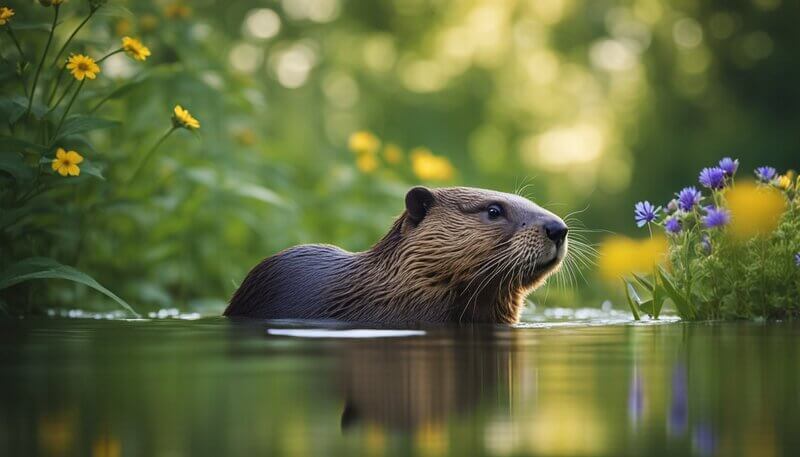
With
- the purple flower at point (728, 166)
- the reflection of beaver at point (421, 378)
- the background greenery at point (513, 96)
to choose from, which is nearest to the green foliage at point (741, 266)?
the purple flower at point (728, 166)

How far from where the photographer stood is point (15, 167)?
5387 millimetres

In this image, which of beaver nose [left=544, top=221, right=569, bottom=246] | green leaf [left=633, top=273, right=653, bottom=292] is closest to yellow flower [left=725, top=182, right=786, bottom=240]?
green leaf [left=633, top=273, right=653, bottom=292]

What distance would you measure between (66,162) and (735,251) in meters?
3.25

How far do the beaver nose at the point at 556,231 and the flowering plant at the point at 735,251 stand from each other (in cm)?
43

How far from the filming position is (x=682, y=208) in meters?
5.46

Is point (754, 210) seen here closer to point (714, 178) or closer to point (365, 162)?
point (714, 178)

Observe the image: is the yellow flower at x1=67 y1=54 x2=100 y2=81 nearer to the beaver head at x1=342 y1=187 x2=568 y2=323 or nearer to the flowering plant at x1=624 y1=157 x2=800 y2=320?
the beaver head at x1=342 y1=187 x2=568 y2=323

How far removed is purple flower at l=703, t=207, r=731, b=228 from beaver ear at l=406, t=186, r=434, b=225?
4.55 ft

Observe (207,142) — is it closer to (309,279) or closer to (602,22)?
(309,279)

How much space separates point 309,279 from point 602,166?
30.4 feet

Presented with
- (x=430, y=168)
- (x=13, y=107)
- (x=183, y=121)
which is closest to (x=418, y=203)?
(x=183, y=121)

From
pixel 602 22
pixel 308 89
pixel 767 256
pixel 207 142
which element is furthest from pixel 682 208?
pixel 602 22

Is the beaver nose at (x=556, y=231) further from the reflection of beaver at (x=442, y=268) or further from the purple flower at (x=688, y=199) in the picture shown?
the purple flower at (x=688, y=199)

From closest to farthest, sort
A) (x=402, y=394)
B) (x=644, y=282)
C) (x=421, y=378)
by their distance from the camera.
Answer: (x=402, y=394), (x=421, y=378), (x=644, y=282)
